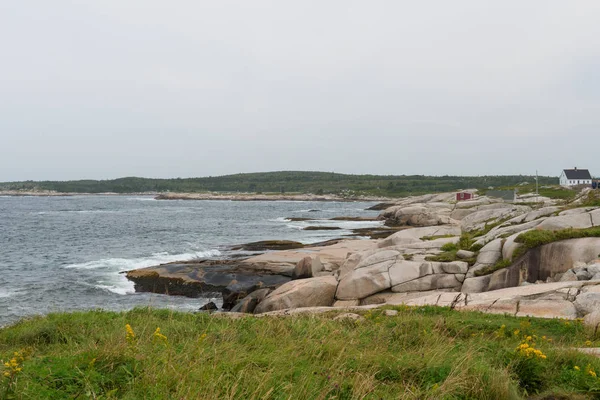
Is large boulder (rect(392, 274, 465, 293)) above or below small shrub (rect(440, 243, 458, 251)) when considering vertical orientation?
below

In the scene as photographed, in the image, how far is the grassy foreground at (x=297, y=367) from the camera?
4.74 meters

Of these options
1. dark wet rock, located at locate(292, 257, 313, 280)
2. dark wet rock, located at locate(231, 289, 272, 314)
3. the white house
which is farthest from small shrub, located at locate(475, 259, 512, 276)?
the white house

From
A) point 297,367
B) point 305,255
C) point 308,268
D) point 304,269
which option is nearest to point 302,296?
point 308,268

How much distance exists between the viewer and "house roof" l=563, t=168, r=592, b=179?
322 feet

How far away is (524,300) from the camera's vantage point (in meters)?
12.8

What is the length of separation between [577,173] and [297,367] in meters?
114

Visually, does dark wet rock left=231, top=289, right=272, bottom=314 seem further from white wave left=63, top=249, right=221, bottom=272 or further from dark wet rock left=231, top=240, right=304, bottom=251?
dark wet rock left=231, top=240, right=304, bottom=251

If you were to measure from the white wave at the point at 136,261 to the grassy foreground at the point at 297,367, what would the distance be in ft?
82.2

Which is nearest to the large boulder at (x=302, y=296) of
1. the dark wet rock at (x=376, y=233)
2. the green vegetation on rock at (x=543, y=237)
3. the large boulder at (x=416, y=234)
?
the green vegetation on rock at (x=543, y=237)

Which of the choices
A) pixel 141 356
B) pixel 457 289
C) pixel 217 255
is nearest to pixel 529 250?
pixel 457 289

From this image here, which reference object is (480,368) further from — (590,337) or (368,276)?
(368,276)

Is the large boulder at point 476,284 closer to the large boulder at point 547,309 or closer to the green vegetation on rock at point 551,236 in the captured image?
the green vegetation on rock at point 551,236

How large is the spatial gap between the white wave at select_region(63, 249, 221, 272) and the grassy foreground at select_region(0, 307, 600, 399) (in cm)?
2506

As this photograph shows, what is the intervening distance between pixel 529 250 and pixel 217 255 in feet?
87.8
